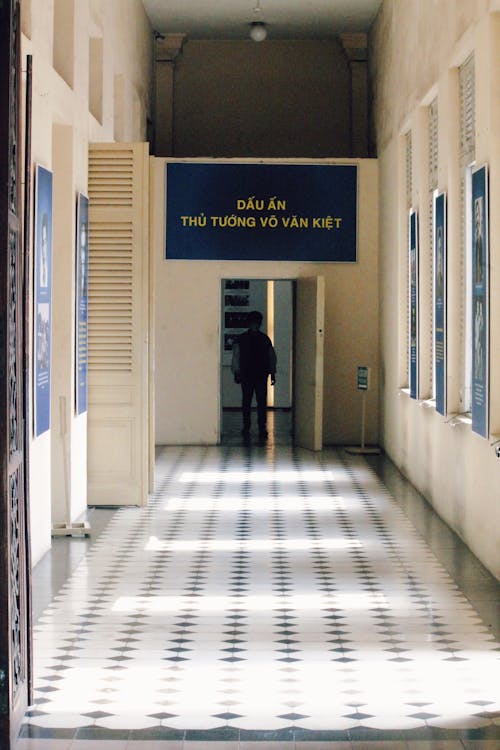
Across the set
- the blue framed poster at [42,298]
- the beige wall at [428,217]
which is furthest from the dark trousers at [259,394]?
the blue framed poster at [42,298]

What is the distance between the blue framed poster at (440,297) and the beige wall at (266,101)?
7793 millimetres

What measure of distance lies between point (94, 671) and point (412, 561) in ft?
11.1

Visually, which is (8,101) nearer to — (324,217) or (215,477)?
(215,477)

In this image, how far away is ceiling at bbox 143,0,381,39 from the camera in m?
16.3

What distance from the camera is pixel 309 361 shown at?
52.0 feet

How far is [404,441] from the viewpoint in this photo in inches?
526

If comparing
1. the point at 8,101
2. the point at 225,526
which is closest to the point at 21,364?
the point at 8,101

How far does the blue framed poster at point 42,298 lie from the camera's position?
28.0 feet

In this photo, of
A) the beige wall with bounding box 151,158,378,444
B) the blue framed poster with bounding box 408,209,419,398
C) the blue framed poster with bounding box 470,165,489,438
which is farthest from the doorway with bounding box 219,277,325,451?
the blue framed poster with bounding box 470,165,489,438

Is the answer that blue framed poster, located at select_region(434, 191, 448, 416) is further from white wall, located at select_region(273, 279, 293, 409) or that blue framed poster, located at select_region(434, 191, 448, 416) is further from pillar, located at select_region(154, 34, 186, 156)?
white wall, located at select_region(273, 279, 293, 409)

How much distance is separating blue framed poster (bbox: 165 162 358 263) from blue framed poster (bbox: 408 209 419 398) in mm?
3361

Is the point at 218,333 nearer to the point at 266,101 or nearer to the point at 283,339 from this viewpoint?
the point at 266,101

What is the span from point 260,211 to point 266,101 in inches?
112

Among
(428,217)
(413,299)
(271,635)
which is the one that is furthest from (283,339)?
(271,635)
